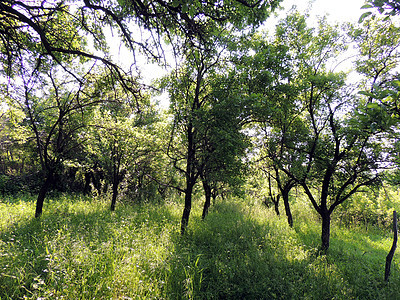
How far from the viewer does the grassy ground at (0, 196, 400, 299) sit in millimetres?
3379

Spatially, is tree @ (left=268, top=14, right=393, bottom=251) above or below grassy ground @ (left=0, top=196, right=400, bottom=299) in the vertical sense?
above

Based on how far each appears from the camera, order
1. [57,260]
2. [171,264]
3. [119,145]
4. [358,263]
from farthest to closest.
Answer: [119,145]
[358,263]
[171,264]
[57,260]

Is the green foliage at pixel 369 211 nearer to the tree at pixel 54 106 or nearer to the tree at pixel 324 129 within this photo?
the tree at pixel 324 129

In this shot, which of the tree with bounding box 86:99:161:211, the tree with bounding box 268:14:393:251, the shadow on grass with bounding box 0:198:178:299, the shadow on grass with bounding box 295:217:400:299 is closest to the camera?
the shadow on grass with bounding box 0:198:178:299

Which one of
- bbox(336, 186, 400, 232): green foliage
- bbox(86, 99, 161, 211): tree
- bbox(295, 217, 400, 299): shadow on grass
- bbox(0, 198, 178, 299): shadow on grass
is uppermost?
bbox(86, 99, 161, 211): tree

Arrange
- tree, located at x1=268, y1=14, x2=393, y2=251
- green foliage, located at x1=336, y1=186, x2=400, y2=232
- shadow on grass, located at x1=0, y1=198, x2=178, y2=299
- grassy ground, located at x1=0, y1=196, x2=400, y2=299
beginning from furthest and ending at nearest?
green foliage, located at x1=336, y1=186, x2=400, y2=232, tree, located at x1=268, y1=14, x2=393, y2=251, grassy ground, located at x1=0, y1=196, x2=400, y2=299, shadow on grass, located at x1=0, y1=198, x2=178, y2=299

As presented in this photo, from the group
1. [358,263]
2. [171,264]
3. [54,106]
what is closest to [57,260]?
[171,264]

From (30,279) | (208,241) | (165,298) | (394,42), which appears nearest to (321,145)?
(394,42)

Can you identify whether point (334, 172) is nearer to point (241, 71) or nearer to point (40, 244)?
point (241, 71)

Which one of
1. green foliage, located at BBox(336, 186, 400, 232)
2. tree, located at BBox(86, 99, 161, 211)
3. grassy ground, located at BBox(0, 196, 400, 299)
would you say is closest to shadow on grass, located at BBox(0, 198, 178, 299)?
grassy ground, located at BBox(0, 196, 400, 299)

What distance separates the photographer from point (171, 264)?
432 centimetres

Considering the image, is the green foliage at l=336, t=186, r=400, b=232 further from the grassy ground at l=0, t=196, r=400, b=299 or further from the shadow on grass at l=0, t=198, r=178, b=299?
the shadow on grass at l=0, t=198, r=178, b=299

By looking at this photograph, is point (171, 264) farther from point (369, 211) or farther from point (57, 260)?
point (369, 211)

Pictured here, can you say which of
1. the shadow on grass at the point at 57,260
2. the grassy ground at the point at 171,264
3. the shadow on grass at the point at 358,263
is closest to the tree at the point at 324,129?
the shadow on grass at the point at 358,263
